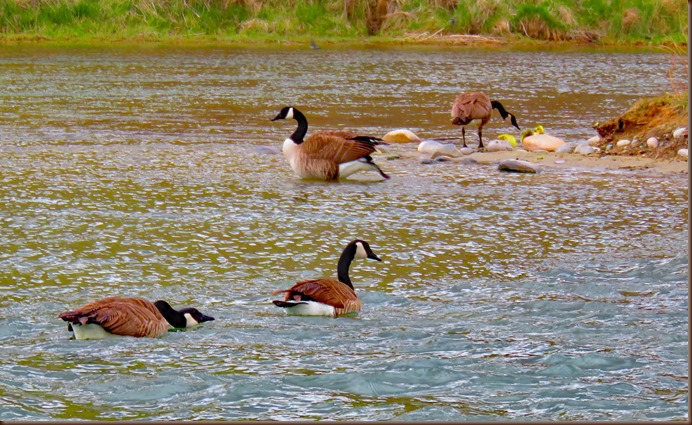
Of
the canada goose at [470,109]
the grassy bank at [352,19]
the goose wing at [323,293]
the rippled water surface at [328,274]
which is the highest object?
the grassy bank at [352,19]

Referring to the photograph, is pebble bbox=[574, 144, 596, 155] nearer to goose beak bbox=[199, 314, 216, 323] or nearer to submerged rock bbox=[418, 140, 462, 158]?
submerged rock bbox=[418, 140, 462, 158]

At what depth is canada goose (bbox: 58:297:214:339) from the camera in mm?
7070

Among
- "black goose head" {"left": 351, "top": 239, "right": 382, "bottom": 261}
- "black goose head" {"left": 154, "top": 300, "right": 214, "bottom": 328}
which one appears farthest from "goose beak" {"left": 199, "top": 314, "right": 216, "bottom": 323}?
"black goose head" {"left": 351, "top": 239, "right": 382, "bottom": 261}

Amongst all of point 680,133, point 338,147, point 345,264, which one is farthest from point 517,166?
point 345,264

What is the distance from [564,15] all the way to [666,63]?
7880 millimetres

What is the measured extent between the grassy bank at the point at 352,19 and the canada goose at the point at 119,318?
30178 millimetres

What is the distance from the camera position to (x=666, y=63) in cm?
3042

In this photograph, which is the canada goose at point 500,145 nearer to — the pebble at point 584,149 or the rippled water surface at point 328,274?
the pebble at point 584,149

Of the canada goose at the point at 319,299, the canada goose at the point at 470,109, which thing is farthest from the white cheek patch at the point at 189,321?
the canada goose at the point at 470,109

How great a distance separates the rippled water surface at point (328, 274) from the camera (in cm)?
628

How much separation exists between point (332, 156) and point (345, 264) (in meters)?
5.30

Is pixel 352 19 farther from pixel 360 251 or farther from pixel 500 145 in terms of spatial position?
pixel 360 251

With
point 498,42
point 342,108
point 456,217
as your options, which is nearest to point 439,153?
point 456,217

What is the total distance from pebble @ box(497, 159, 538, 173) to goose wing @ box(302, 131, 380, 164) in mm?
1825
